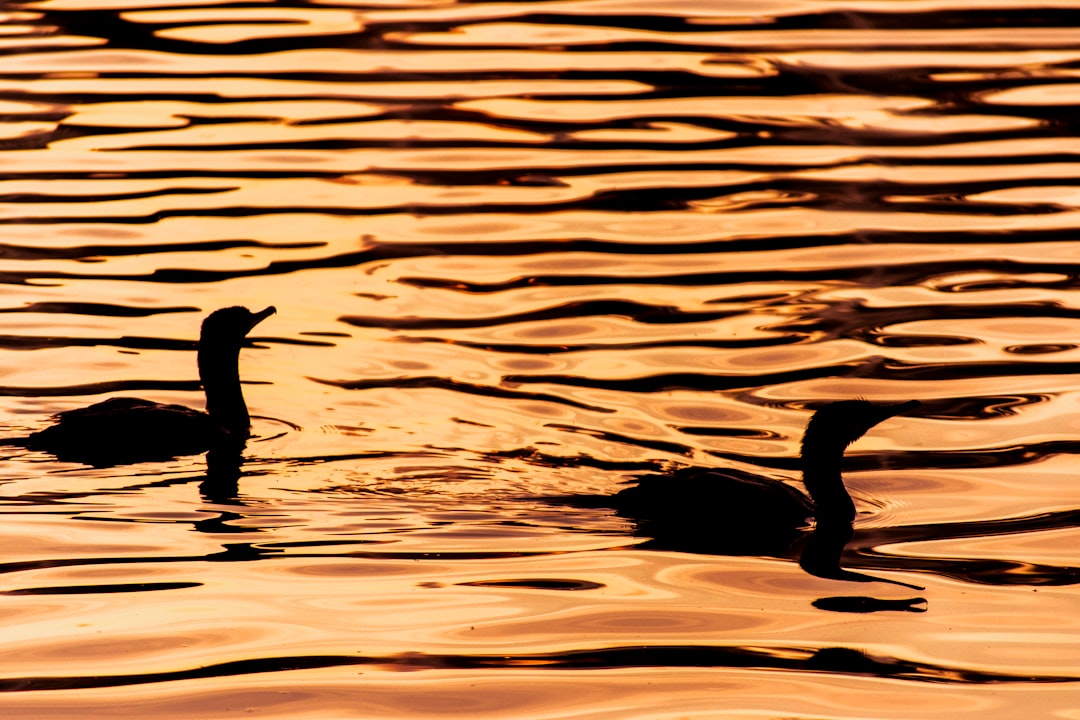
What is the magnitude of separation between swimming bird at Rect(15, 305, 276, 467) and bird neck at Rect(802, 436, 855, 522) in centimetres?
356

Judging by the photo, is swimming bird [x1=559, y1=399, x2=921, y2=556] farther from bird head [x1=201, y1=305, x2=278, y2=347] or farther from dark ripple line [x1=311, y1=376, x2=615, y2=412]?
bird head [x1=201, y1=305, x2=278, y2=347]

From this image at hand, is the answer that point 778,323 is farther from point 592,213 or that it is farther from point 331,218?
point 331,218

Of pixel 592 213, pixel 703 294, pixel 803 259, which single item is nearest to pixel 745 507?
pixel 703 294

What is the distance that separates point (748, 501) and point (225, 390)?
378 cm

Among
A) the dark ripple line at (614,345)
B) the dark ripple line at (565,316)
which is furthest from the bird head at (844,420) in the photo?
the dark ripple line at (565,316)

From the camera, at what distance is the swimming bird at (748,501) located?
30.2ft

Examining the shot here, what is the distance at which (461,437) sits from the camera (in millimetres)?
10734

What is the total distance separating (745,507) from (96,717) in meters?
3.65

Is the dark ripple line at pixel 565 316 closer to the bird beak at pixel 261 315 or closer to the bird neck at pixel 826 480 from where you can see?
the bird beak at pixel 261 315

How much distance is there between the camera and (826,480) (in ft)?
31.5

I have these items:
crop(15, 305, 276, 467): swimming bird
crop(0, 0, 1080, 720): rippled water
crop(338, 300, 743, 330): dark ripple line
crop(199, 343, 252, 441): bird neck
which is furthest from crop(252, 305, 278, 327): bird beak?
crop(338, 300, 743, 330): dark ripple line

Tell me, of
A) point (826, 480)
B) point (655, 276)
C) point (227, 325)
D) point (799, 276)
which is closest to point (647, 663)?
point (826, 480)

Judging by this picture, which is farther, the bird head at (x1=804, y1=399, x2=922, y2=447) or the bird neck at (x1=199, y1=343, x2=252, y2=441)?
the bird neck at (x1=199, y1=343, x2=252, y2=441)

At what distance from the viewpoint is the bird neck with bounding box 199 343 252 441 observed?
37.0 ft
